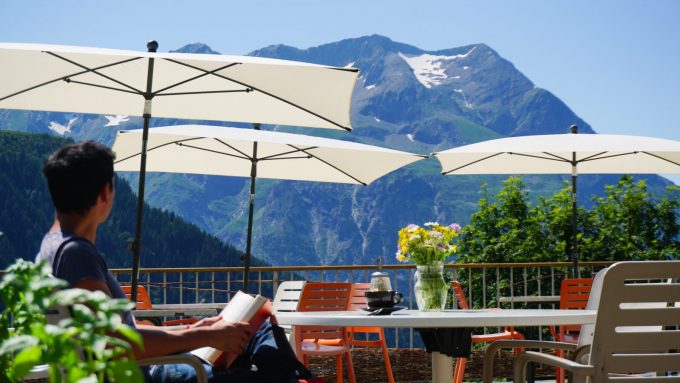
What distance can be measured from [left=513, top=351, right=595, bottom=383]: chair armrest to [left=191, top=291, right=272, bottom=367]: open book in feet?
2.75

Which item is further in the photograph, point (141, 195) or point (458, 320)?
point (141, 195)

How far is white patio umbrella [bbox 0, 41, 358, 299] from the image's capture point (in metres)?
5.40

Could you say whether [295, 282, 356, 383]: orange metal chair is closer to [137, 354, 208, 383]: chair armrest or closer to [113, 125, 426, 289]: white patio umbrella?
[113, 125, 426, 289]: white patio umbrella

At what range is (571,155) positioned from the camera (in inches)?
353

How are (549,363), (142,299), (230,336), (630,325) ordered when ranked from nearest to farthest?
(230,336) → (630,325) → (549,363) → (142,299)

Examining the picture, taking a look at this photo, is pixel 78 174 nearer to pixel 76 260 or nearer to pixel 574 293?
pixel 76 260

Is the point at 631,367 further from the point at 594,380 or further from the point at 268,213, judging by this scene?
the point at 268,213

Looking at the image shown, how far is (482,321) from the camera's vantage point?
3.33 meters

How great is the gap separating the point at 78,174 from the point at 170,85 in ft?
12.6

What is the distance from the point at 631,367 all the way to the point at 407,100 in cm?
19658

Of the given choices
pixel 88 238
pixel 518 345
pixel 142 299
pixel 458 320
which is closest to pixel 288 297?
pixel 142 299

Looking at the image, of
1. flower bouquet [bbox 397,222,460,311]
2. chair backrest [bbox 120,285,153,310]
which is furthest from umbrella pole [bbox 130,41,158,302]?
flower bouquet [bbox 397,222,460,311]

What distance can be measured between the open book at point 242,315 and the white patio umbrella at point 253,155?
4.20m

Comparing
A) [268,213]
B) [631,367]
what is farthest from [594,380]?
[268,213]
